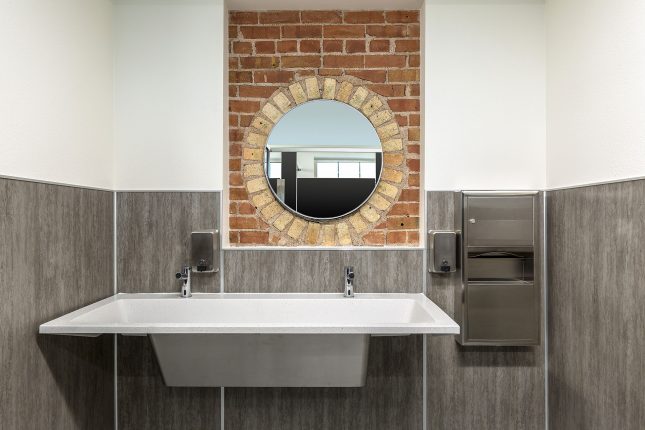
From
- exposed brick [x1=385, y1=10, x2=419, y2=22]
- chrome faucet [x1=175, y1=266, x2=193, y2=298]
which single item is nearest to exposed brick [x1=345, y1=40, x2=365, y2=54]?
exposed brick [x1=385, y1=10, x2=419, y2=22]

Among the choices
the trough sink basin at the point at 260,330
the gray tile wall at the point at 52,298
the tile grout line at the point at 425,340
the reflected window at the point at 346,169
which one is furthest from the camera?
the reflected window at the point at 346,169

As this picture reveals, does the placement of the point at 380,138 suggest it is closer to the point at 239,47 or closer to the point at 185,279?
the point at 239,47

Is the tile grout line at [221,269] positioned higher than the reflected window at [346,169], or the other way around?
the reflected window at [346,169]

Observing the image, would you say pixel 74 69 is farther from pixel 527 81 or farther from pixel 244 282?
pixel 527 81

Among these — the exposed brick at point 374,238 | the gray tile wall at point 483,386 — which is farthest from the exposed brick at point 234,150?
the gray tile wall at point 483,386

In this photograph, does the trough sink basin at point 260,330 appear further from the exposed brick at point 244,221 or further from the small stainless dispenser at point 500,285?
the exposed brick at point 244,221

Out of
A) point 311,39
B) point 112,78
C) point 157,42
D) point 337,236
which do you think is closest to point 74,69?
point 112,78

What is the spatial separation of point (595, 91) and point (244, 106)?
63.8 inches

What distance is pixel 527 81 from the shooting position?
87.7 inches

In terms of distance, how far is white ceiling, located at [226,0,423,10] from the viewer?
2.29 meters

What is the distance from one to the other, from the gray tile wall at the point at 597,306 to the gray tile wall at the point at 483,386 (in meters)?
0.09

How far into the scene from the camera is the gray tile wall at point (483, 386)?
7.15 ft

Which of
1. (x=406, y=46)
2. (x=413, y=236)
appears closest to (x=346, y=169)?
(x=413, y=236)

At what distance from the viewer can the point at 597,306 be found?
5.86ft
